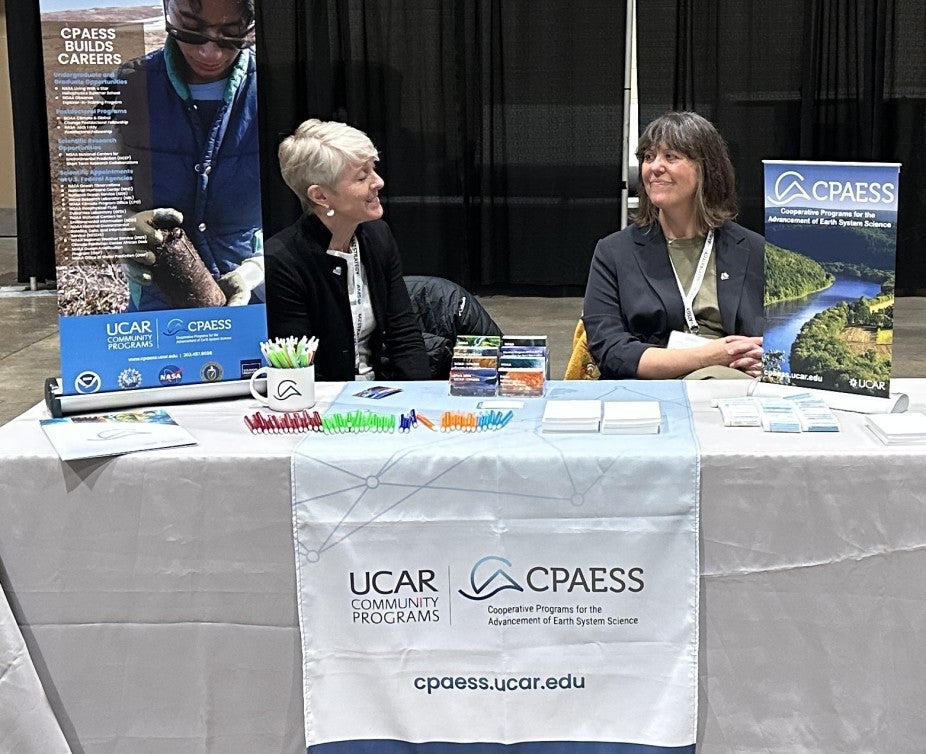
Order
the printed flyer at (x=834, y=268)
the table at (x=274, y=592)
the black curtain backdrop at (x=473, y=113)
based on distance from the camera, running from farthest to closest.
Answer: the black curtain backdrop at (x=473, y=113)
the printed flyer at (x=834, y=268)
the table at (x=274, y=592)

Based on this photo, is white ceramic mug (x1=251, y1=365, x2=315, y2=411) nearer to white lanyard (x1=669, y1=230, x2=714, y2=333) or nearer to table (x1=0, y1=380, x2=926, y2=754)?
table (x1=0, y1=380, x2=926, y2=754)

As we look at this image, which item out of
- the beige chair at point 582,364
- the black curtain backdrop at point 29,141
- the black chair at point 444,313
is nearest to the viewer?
the beige chair at point 582,364

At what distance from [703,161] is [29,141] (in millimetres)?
6223

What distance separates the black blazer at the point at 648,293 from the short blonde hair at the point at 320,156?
2.02ft

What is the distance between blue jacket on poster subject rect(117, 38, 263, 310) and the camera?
6.83 feet

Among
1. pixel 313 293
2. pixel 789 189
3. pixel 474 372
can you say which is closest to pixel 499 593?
pixel 474 372

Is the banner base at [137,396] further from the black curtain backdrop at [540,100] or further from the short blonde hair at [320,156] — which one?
the black curtain backdrop at [540,100]

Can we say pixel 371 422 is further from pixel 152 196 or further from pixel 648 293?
pixel 648 293

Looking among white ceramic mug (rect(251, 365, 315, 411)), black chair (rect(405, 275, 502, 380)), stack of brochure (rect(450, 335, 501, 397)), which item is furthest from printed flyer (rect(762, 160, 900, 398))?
black chair (rect(405, 275, 502, 380))

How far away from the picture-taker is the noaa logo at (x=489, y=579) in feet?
5.92

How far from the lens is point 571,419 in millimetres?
1904

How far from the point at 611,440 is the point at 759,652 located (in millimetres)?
398

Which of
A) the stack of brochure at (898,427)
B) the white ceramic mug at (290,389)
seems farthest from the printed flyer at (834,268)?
the white ceramic mug at (290,389)

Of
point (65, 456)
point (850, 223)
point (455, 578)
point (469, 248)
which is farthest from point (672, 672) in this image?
point (469, 248)
